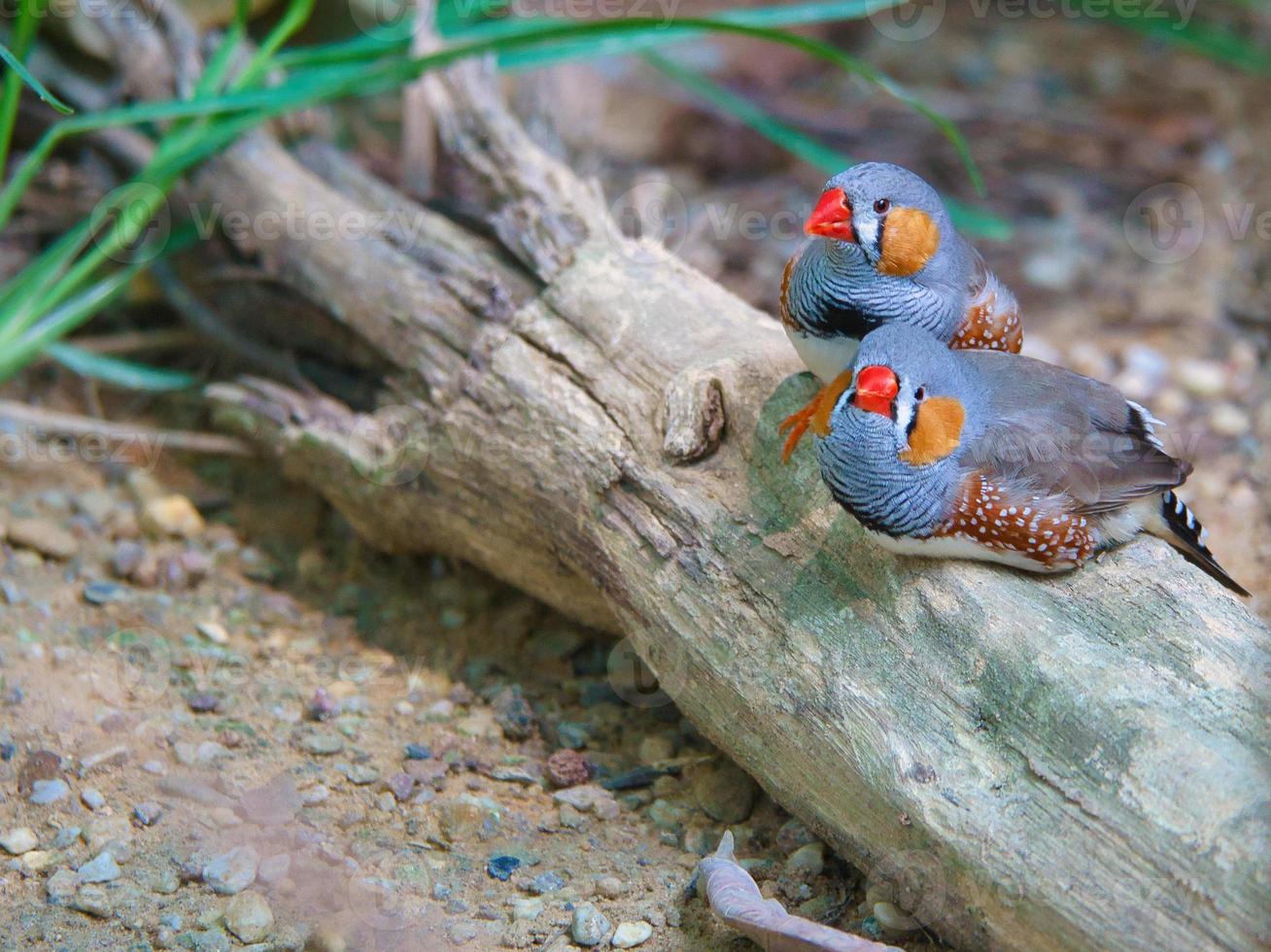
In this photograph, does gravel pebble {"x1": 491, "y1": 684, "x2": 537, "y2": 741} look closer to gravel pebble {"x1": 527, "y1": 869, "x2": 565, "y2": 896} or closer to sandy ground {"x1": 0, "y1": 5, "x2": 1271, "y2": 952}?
sandy ground {"x1": 0, "y1": 5, "x2": 1271, "y2": 952}

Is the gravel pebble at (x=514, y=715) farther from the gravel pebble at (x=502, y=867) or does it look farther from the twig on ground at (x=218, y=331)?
the twig on ground at (x=218, y=331)

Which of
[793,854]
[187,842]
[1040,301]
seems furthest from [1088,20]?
[187,842]

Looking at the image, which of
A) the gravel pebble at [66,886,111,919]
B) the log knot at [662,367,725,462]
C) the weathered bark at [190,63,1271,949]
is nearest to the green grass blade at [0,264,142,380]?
the weathered bark at [190,63,1271,949]

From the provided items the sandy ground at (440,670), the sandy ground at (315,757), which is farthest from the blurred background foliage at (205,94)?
the sandy ground at (315,757)

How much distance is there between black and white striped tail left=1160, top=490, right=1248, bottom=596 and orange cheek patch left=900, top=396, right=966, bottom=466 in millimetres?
483

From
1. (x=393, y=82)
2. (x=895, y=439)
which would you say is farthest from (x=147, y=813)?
(x=393, y=82)

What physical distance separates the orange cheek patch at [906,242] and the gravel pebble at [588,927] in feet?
4.62

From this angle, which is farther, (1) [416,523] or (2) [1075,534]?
(1) [416,523]

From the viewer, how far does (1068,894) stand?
192 centimetres

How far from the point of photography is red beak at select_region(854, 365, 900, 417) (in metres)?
2.17

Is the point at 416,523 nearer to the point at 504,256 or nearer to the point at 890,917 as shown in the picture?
the point at 504,256

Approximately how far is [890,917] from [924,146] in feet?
12.7

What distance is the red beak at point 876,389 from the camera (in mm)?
2168

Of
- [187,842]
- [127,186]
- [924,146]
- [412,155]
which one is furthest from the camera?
[924,146]
